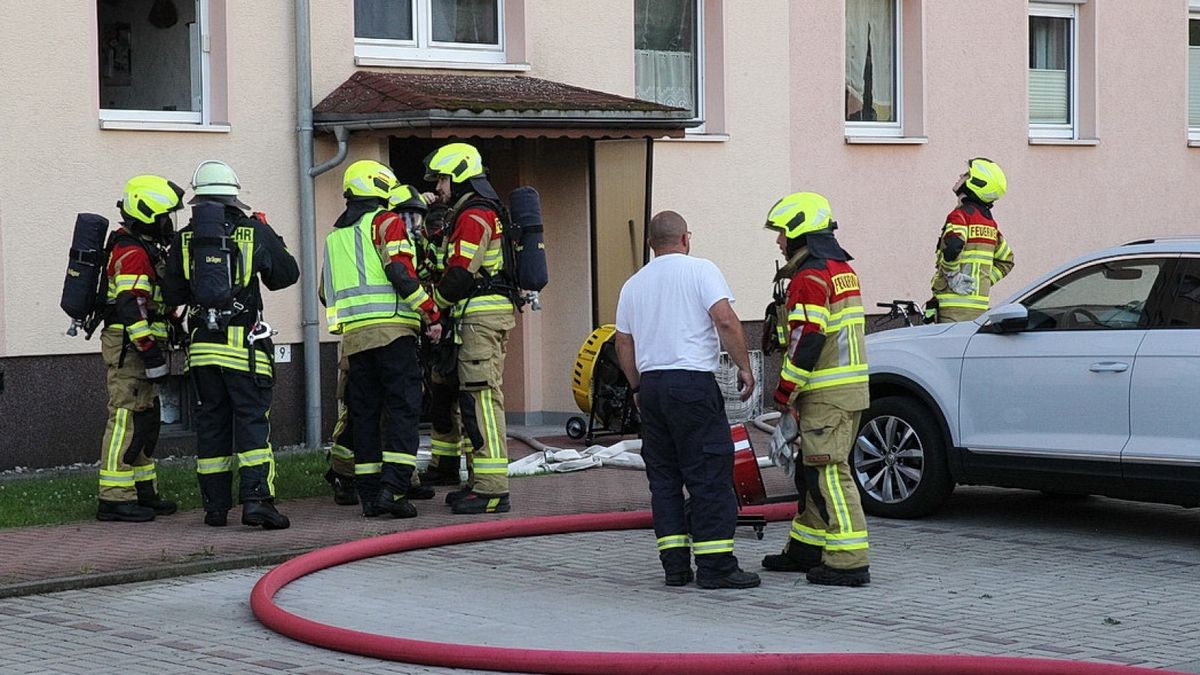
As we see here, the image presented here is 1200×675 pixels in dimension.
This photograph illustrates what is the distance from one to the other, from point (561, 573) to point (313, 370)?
5.46 m

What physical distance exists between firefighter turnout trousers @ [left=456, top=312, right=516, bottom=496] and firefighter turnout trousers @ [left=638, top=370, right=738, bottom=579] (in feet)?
7.14

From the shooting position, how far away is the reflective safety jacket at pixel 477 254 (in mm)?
→ 10477

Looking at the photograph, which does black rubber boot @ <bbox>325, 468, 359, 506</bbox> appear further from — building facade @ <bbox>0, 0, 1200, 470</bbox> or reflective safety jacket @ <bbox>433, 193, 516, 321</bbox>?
building facade @ <bbox>0, 0, 1200, 470</bbox>

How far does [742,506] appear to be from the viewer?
1002 cm

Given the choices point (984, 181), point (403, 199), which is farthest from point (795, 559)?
point (984, 181)

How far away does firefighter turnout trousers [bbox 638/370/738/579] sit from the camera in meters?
8.46

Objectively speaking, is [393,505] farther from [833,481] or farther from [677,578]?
[833,481]

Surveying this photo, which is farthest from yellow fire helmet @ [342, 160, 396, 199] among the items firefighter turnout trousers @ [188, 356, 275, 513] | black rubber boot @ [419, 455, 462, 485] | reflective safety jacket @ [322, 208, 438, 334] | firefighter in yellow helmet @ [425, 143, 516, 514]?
black rubber boot @ [419, 455, 462, 485]

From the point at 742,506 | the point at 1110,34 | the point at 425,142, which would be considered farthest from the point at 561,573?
the point at 1110,34

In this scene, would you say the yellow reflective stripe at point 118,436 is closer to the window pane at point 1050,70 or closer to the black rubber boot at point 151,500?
the black rubber boot at point 151,500

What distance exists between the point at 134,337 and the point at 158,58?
4192 mm

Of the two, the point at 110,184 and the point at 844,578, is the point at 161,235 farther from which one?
the point at 844,578

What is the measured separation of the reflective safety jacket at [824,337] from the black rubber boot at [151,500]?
13.6 ft

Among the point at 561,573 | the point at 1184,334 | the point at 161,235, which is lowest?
the point at 561,573
